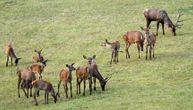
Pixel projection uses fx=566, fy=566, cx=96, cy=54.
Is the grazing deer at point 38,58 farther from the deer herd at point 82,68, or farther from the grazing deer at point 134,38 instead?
the grazing deer at point 134,38

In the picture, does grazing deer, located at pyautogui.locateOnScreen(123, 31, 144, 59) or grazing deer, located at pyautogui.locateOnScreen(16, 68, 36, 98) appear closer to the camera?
grazing deer, located at pyautogui.locateOnScreen(16, 68, 36, 98)

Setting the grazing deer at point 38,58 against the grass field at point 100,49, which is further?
the grazing deer at point 38,58

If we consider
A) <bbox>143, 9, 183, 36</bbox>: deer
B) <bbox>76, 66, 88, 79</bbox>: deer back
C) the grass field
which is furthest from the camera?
<bbox>143, 9, 183, 36</bbox>: deer

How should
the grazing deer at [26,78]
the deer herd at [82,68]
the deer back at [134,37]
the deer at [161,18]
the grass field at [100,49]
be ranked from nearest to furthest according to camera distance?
the grass field at [100,49] < the deer herd at [82,68] < the grazing deer at [26,78] < the deer back at [134,37] < the deer at [161,18]

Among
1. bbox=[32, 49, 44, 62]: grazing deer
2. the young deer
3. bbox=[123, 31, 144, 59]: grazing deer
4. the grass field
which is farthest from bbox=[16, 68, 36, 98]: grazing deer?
bbox=[123, 31, 144, 59]: grazing deer

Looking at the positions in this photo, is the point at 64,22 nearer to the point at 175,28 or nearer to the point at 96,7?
the point at 96,7

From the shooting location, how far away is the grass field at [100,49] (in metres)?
22.2

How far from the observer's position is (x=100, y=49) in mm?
32094

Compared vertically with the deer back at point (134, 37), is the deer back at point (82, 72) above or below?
below

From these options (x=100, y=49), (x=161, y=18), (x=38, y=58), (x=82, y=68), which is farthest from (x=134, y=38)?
(x=82, y=68)

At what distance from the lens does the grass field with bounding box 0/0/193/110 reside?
22167 mm

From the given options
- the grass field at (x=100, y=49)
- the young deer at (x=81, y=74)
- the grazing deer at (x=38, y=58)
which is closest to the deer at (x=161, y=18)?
the grass field at (x=100, y=49)

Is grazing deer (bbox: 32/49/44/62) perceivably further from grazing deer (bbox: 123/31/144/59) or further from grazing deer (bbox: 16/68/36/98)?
grazing deer (bbox: 16/68/36/98)

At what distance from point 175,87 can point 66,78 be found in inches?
179
